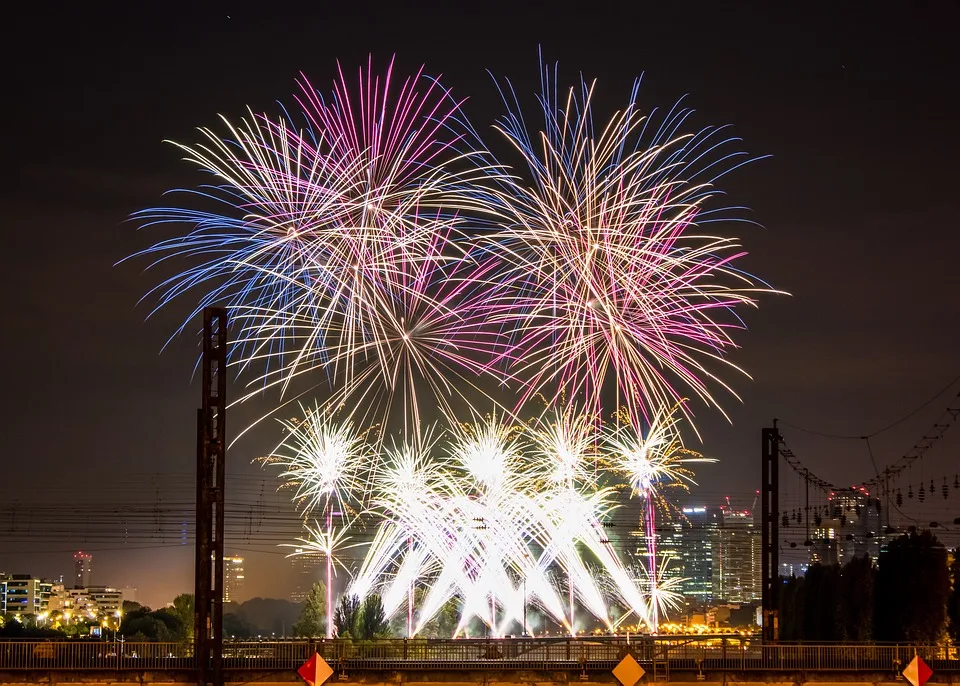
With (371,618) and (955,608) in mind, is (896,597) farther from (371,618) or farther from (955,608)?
(371,618)

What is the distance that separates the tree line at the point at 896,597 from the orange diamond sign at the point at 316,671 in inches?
1418

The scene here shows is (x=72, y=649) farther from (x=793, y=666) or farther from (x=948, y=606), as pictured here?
(x=948, y=606)

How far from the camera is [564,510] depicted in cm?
6906

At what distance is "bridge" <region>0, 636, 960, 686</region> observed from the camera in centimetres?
4075

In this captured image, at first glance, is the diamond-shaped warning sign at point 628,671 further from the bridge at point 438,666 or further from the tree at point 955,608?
the tree at point 955,608

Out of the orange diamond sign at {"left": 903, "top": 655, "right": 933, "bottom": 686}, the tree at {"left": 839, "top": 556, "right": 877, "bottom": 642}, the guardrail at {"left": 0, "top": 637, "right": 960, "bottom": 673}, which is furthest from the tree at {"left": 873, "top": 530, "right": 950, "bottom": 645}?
the orange diamond sign at {"left": 903, "top": 655, "right": 933, "bottom": 686}

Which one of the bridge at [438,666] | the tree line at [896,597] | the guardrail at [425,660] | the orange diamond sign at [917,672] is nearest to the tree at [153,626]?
the tree line at [896,597]

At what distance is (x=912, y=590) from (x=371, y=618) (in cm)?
3649

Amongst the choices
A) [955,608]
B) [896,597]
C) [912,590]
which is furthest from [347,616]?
[955,608]

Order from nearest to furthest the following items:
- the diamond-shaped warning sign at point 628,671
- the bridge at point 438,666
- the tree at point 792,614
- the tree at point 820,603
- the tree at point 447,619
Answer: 1. the diamond-shaped warning sign at point 628,671
2. the bridge at point 438,666
3. the tree at point 820,603
4. the tree at point 792,614
5. the tree at point 447,619

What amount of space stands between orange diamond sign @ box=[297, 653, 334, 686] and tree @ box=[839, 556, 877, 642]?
3768 centimetres

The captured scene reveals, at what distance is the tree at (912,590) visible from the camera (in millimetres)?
65625

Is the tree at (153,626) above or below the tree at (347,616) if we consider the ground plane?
below

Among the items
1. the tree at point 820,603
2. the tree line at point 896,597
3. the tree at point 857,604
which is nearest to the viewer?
the tree line at point 896,597
